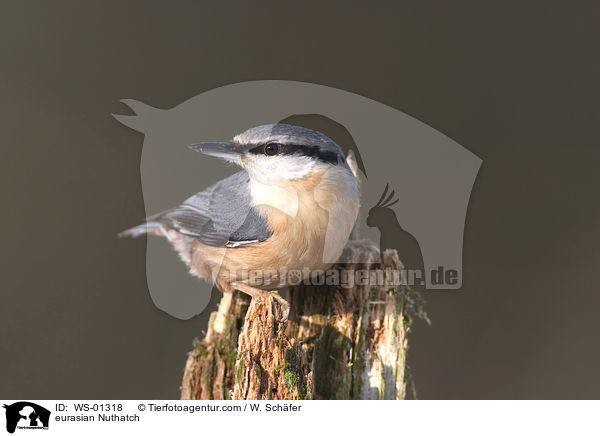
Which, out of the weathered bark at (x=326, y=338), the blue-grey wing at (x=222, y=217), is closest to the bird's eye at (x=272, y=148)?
the blue-grey wing at (x=222, y=217)

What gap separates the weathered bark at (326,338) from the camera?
1.71 m

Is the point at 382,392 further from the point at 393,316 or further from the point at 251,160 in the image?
the point at 251,160

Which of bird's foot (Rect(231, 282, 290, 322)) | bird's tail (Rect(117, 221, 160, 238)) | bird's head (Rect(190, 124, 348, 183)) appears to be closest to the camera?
bird's head (Rect(190, 124, 348, 183))

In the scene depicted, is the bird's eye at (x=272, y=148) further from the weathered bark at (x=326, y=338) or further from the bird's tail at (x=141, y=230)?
the bird's tail at (x=141, y=230)

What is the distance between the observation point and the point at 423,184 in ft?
6.10

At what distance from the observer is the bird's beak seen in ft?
5.62

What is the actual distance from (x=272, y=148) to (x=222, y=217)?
364 mm

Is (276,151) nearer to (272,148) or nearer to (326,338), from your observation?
(272,148)

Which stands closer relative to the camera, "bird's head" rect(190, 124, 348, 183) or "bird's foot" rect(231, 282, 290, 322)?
"bird's head" rect(190, 124, 348, 183)

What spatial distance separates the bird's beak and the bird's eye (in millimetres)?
90

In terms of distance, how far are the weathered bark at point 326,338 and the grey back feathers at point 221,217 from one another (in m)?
0.24

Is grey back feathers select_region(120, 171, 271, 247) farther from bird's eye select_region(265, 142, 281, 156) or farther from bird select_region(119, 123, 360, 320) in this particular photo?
bird's eye select_region(265, 142, 281, 156)

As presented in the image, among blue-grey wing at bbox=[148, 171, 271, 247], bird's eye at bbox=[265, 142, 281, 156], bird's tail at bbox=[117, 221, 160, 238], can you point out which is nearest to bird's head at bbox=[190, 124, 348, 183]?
bird's eye at bbox=[265, 142, 281, 156]
